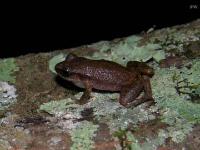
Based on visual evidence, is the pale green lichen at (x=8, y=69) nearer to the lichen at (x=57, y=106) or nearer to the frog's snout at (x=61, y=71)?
the frog's snout at (x=61, y=71)

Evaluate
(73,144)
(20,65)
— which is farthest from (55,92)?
(73,144)

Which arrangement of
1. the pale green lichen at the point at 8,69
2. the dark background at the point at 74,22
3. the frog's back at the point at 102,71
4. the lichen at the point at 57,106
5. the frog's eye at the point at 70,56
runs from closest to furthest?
the lichen at the point at 57,106, the frog's back at the point at 102,71, the pale green lichen at the point at 8,69, the frog's eye at the point at 70,56, the dark background at the point at 74,22

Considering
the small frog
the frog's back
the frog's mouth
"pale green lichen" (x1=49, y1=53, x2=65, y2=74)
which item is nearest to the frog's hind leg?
the small frog

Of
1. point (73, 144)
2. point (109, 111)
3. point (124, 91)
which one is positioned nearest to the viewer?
point (73, 144)

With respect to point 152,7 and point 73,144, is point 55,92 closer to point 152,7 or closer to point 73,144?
point 73,144

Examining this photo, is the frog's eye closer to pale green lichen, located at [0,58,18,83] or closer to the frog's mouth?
the frog's mouth

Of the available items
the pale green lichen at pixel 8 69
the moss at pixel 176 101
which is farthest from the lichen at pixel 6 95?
the moss at pixel 176 101
